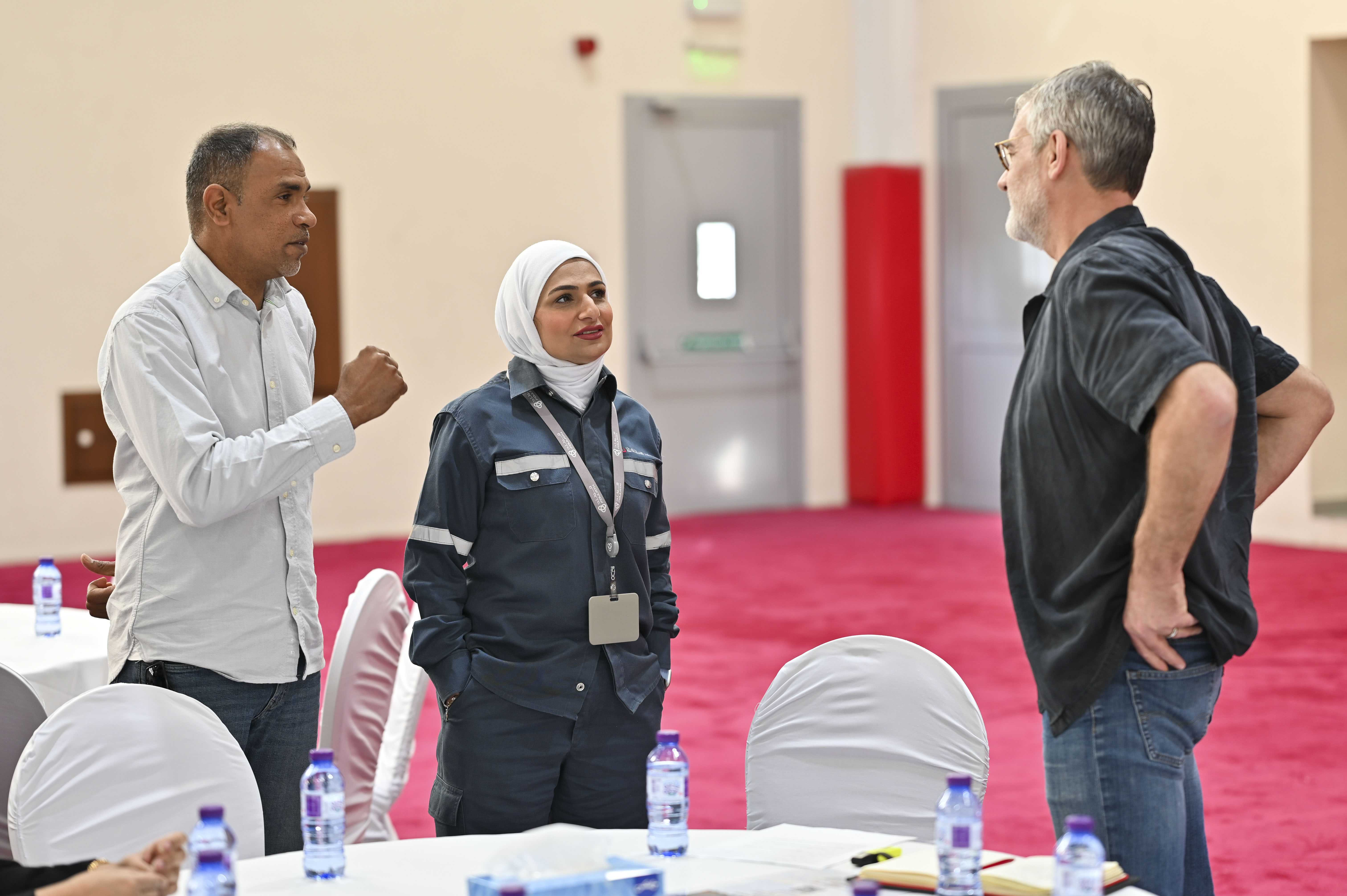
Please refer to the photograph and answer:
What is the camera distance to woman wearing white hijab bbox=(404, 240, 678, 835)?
2965 millimetres

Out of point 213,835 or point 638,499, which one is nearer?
point 213,835

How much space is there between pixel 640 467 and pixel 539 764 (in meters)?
0.61

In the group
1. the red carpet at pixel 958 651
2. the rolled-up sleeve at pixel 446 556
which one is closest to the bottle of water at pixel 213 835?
the rolled-up sleeve at pixel 446 556

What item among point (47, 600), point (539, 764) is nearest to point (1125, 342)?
point (539, 764)

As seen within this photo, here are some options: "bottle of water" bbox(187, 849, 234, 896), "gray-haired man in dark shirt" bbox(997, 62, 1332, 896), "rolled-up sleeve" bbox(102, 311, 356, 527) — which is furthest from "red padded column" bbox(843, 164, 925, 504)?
"bottle of water" bbox(187, 849, 234, 896)

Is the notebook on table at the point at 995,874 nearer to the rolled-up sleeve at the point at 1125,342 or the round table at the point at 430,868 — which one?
the round table at the point at 430,868

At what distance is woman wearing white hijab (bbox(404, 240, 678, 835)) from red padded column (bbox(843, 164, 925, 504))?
8.32 meters

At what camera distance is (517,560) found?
3.02 meters

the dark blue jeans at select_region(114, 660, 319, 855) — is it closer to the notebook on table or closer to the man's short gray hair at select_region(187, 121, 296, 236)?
the man's short gray hair at select_region(187, 121, 296, 236)

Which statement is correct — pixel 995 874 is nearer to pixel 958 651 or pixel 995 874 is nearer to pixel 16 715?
pixel 16 715

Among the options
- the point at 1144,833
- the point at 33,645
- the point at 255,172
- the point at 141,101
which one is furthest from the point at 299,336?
the point at 141,101

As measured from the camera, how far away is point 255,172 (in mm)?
2938

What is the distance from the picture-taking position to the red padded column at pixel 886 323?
11.2 metres

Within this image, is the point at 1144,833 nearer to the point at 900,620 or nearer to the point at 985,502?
the point at 900,620
